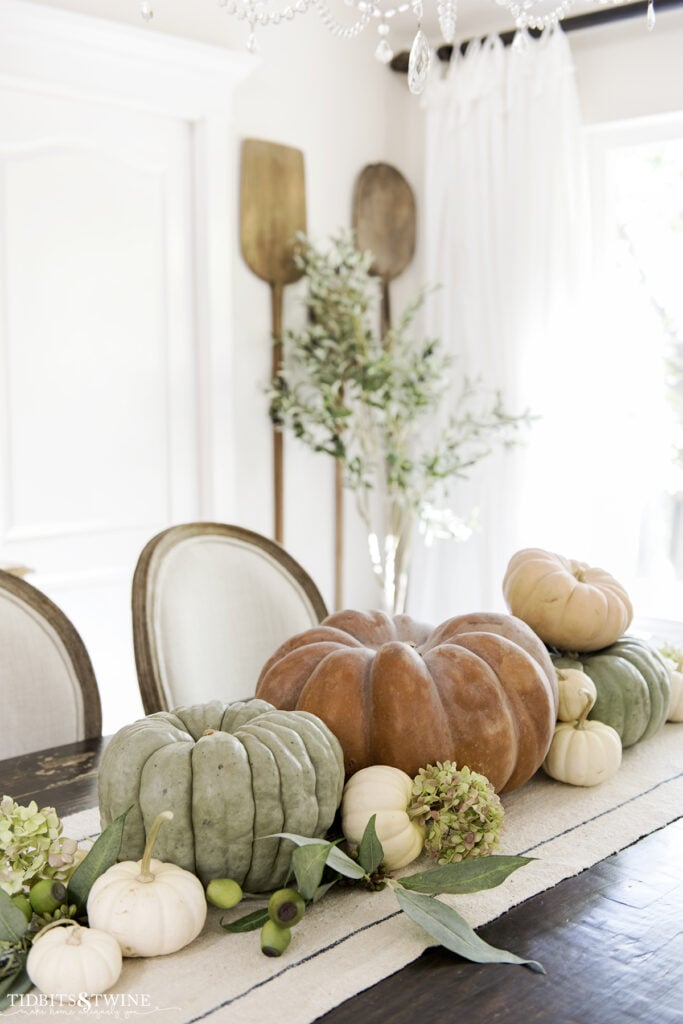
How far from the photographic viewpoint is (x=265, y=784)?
99cm

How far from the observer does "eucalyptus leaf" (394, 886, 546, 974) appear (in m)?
0.91

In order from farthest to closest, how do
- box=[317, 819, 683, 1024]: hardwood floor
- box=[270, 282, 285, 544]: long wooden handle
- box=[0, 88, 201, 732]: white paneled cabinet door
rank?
box=[270, 282, 285, 544]: long wooden handle
box=[0, 88, 201, 732]: white paneled cabinet door
box=[317, 819, 683, 1024]: hardwood floor

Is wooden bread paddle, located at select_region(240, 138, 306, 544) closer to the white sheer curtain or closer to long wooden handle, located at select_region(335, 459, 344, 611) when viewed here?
long wooden handle, located at select_region(335, 459, 344, 611)

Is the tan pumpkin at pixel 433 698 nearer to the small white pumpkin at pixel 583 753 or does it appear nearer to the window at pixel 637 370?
the small white pumpkin at pixel 583 753

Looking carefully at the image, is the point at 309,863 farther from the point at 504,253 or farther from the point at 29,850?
the point at 504,253

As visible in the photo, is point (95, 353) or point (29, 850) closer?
point (29, 850)

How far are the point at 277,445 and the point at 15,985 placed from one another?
9.42 feet

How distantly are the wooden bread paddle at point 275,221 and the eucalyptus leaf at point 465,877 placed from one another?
2720 mm

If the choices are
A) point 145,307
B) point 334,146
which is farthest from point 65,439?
point 334,146

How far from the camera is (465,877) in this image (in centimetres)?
98

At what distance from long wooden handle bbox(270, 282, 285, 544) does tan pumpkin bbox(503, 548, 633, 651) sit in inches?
86.6

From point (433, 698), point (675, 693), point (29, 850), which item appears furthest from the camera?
Result: point (675, 693)

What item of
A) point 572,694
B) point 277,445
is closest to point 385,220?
point 277,445

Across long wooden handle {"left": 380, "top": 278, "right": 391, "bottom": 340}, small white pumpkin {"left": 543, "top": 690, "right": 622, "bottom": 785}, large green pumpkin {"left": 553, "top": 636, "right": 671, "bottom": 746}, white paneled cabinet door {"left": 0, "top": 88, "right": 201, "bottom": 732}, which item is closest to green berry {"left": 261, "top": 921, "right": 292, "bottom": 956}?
small white pumpkin {"left": 543, "top": 690, "right": 622, "bottom": 785}
